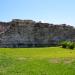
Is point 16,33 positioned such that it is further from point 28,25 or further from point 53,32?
point 53,32

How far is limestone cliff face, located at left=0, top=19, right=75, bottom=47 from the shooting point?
6625 cm

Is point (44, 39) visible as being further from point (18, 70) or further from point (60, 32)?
point (18, 70)

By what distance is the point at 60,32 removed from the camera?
68.2 m

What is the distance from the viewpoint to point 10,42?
67250 mm

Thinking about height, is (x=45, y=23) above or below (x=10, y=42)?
above

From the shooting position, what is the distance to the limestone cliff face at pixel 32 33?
66250 millimetres

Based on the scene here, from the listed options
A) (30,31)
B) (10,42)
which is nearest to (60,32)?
(30,31)

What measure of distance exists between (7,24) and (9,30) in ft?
5.33

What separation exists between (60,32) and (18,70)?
52952 millimetres

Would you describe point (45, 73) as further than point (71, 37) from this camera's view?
No

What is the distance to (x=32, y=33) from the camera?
69500 mm

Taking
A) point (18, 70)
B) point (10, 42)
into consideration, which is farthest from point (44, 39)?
point (18, 70)

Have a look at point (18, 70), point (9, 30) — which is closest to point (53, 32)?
point (9, 30)

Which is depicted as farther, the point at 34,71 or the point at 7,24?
the point at 7,24
